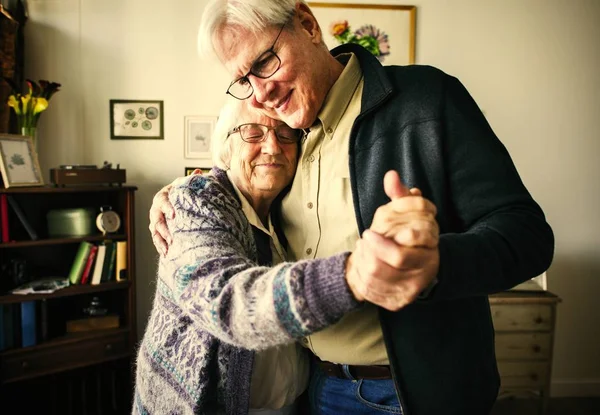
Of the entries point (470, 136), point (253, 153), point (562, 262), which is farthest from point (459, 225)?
point (562, 262)

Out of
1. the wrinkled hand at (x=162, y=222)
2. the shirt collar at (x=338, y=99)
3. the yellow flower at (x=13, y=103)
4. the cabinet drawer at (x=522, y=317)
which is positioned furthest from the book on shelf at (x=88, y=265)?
the cabinet drawer at (x=522, y=317)

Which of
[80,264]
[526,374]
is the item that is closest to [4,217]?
[80,264]

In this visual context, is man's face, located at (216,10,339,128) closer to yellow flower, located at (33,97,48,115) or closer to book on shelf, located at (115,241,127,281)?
book on shelf, located at (115,241,127,281)

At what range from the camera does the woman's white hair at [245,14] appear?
99 cm

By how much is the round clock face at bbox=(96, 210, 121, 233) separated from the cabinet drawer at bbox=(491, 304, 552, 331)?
2517 mm

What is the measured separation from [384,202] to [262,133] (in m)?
0.44

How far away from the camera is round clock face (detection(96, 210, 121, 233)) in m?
2.71

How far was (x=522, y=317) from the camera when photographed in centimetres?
264

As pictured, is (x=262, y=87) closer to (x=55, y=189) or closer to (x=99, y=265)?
(x=55, y=189)

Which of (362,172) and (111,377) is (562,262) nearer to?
(362,172)

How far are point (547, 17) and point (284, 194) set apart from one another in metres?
3.08

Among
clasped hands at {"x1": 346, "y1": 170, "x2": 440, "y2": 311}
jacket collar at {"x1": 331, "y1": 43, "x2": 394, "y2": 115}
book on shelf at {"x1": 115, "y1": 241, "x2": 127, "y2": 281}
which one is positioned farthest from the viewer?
book on shelf at {"x1": 115, "y1": 241, "x2": 127, "y2": 281}

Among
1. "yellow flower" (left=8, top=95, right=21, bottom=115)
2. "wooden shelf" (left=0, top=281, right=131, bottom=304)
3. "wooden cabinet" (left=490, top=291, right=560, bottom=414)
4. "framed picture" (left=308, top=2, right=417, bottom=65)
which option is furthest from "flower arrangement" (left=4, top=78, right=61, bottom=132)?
"wooden cabinet" (left=490, top=291, right=560, bottom=414)

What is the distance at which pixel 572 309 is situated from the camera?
3.25 metres
